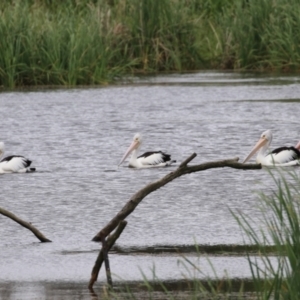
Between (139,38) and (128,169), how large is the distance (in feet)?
41.9

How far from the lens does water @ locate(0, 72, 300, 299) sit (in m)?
8.72

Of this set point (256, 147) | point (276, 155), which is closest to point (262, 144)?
point (256, 147)

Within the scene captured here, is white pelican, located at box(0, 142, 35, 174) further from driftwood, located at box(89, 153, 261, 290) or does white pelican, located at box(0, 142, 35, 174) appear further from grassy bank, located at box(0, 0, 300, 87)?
grassy bank, located at box(0, 0, 300, 87)

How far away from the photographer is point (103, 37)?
25578mm

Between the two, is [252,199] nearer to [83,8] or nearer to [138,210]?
[138,210]

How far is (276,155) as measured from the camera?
13805 millimetres

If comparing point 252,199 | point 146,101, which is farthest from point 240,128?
point 252,199

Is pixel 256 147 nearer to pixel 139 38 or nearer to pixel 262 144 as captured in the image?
pixel 262 144

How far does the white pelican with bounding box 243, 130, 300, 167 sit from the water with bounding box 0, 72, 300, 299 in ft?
1.67

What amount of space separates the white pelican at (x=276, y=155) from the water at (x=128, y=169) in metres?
0.51

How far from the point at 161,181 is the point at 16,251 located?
5.60ft

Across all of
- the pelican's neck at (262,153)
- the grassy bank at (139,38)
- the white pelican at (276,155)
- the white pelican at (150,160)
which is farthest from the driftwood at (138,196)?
the grassy bank at (139,38)

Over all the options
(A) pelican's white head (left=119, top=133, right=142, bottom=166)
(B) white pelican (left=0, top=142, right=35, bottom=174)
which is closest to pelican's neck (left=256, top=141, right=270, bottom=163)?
(A) pelican's white head (left=119, top=133, right=142, bottom=166)

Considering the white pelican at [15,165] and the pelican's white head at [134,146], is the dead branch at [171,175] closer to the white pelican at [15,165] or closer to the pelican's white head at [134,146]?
the white pelican at [15,165]
